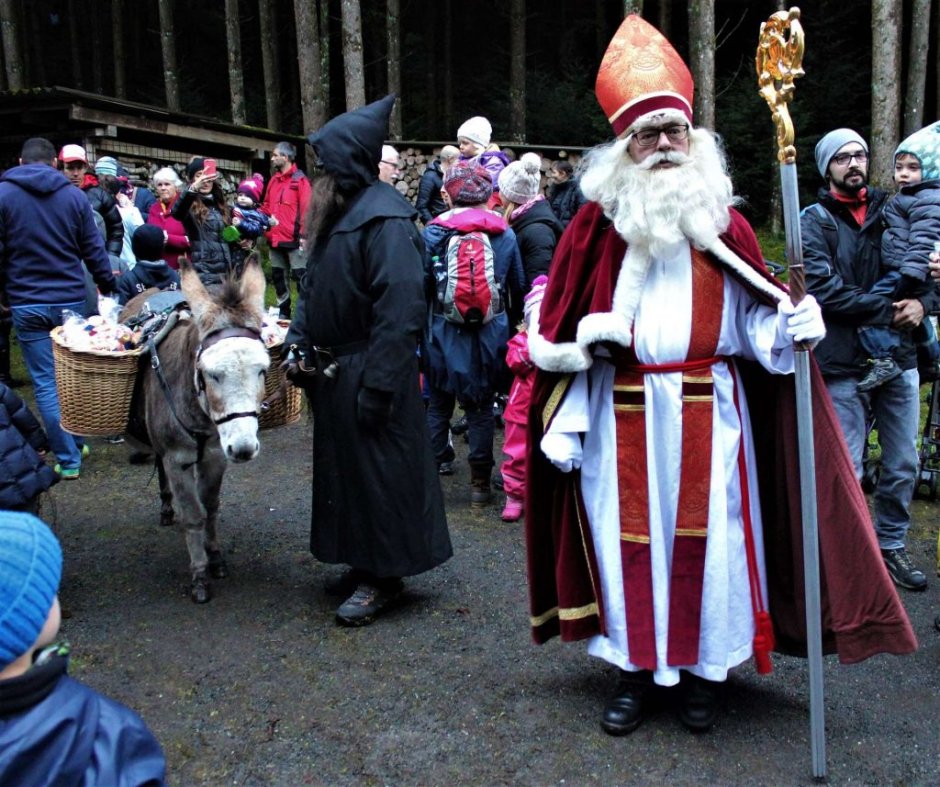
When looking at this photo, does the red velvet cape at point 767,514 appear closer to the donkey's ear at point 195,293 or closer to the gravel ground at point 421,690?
the gravel ground at point 421,690

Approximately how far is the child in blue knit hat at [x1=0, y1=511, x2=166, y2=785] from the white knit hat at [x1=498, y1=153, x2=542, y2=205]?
523 cm

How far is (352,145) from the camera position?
14.0 feet

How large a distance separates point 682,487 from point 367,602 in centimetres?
190

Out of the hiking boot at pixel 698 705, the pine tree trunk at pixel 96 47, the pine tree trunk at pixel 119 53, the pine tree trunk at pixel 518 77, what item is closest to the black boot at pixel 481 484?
the hiking boot at pixel 698 705

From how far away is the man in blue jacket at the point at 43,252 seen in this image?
641 cm

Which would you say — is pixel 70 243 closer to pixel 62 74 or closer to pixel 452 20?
pixel 452 20

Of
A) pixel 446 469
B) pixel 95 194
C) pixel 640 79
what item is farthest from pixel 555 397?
pixel 95 194

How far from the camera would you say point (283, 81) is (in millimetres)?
31422

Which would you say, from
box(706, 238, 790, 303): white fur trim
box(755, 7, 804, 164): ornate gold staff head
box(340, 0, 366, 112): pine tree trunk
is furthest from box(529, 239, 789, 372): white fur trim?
box(340, 0, 366, 112): pine tree trunk

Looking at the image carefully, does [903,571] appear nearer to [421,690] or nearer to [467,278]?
[421,690]

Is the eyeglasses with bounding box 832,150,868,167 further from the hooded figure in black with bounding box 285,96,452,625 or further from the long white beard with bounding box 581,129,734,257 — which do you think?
the hooded figure in black with bounding box 285,96,452,625

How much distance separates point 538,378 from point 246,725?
179cm

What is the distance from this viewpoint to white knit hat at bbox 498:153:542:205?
6684mm

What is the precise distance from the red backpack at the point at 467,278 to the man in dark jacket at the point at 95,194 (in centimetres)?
434
